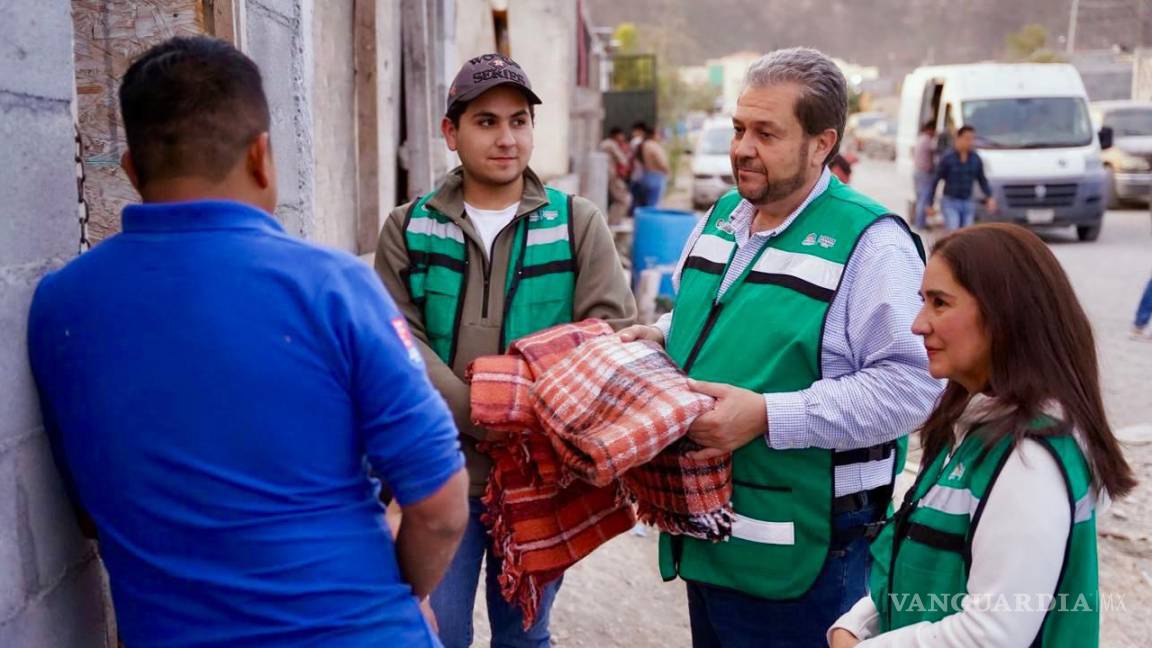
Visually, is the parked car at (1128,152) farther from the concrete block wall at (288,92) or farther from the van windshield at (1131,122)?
the concrete block wall at (288,92)

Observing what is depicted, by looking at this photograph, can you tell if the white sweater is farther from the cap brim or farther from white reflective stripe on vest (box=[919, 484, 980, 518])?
Result: the cap brim

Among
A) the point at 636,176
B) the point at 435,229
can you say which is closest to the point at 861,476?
the point at 435,229

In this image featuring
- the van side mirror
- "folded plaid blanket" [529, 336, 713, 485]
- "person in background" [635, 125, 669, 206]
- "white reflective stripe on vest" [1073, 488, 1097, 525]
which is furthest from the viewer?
"person in background" [635, 125, 669, 206]

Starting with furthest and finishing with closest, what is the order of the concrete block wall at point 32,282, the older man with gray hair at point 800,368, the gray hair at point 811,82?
the gray hair at point 811,82, the older man with gray hair at point 800,368, the concrete block wall at point 32,282

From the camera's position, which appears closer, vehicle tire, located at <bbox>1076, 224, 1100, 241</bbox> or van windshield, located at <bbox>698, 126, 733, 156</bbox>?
vehicle tire, located at <bbox>1076, 224, 1100, 241</bbox>

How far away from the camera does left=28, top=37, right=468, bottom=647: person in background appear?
1354mm

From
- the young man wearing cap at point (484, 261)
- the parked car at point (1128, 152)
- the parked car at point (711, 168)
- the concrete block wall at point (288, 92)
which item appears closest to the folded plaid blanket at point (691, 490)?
the young man wearing cap at point (484, 261)

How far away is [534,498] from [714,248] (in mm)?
714

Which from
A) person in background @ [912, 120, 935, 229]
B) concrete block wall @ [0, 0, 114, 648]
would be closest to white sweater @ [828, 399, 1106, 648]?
concrete block wall @ [0, 0, 114, 648]

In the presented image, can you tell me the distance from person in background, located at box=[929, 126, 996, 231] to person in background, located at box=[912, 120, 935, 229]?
1.93 m

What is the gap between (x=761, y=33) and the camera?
9900cm

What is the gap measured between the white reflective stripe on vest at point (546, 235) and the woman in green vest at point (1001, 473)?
1035 millimetres

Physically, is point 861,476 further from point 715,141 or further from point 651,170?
point 715,141

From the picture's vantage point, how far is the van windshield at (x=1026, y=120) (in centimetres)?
1510
